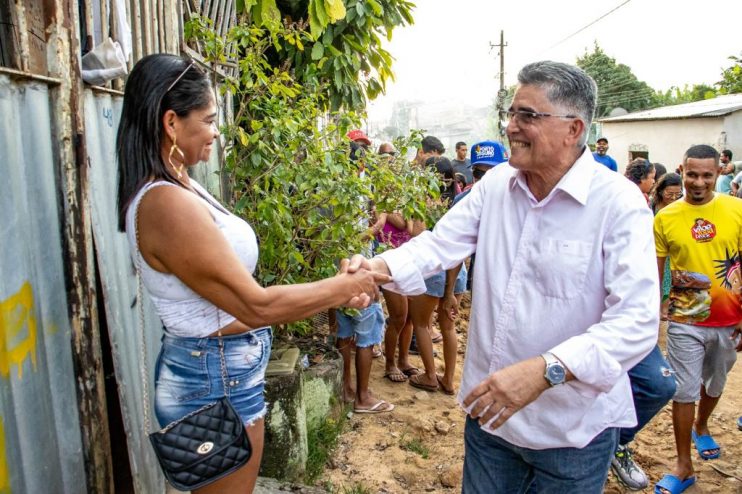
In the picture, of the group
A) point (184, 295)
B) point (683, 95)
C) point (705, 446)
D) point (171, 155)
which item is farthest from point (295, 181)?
point (683, 95)

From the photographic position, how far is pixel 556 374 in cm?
170

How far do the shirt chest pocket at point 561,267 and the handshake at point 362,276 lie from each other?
0.59 meters

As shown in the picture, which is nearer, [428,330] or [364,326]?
[364,326]

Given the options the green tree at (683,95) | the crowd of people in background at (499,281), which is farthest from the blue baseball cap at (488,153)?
the green tree at (683,95)

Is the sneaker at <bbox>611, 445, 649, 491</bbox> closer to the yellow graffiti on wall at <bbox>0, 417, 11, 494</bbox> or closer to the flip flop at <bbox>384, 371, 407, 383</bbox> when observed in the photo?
Answer: the flip flop at <bbox>384, 371, 407, 383</bbox>

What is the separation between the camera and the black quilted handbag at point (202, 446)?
1.86 metres

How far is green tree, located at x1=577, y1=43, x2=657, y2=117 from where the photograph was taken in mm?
43844

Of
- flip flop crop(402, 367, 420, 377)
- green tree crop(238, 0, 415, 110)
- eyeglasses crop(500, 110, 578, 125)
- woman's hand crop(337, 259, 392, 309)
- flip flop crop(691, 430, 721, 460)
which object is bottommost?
flip flop crop(691, 430, 721, 460)

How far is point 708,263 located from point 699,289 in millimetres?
180

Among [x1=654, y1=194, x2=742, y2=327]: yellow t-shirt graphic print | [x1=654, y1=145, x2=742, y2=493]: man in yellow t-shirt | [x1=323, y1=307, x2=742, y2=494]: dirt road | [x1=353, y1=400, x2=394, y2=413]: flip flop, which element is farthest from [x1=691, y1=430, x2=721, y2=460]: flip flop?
[x1=353, y1=400, x2=394, y2=413]: flip flop

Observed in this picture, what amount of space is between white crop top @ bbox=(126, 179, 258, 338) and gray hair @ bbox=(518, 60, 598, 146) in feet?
3.65

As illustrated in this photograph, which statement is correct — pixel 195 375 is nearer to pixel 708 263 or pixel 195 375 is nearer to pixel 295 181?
pixel 295 181

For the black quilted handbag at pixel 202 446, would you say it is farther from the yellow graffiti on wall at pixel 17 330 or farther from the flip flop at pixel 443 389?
the flip flop at pixel 443 389

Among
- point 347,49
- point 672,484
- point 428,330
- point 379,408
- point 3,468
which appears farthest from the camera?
point 347,49
